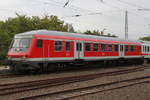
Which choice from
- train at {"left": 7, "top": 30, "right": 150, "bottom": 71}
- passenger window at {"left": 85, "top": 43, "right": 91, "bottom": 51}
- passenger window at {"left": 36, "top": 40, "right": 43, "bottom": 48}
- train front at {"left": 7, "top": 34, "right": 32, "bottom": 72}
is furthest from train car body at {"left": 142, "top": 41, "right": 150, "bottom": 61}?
train front at {"left": 7, "top": 34, "right": 32, "bottom": 72}

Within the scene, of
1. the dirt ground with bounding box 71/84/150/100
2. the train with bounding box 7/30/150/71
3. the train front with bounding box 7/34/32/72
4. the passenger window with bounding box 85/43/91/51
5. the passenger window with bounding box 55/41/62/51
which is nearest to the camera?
the dirt ground with bounding box 71/84/150/100

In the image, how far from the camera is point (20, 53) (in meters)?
14.4

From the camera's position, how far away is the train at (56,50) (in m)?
14.2

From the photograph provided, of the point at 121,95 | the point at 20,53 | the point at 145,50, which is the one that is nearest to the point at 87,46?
the point at 20,53

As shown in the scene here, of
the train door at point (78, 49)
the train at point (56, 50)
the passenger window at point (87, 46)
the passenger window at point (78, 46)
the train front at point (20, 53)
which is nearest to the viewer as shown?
the train front at point (20, 53)

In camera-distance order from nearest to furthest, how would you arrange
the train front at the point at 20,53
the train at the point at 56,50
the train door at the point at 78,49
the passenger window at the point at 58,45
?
the train front at the point at 20,53 → the train at the point at 56,50 → the passenger window at the point at 58,45 → the train door at the point at 78,49

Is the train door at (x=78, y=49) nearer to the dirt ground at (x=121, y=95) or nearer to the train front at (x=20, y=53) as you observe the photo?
Answer: the train front at (x=20, y=53)

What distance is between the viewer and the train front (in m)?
13.9

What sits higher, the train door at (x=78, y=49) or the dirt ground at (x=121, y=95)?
the train door at (x=78, y=49)

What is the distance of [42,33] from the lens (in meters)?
14.9

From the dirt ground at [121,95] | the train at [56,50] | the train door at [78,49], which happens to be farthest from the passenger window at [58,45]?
the dirt ground at [121,95]

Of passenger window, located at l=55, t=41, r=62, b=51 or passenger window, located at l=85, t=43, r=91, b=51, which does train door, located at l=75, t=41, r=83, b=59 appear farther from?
passenger window, located at l=55, t=41, r=62, b=51

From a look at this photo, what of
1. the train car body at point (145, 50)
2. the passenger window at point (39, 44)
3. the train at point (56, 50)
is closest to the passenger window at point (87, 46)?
the train at point (56, 50)

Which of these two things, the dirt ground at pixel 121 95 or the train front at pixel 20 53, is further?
the train front at pixel 20 53
